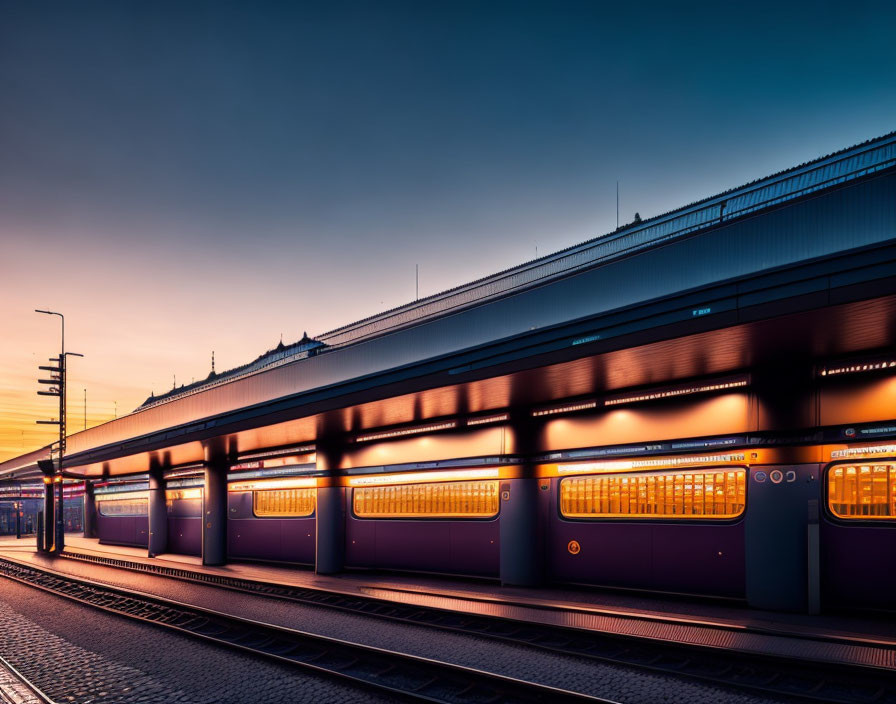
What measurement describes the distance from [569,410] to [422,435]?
4935mm

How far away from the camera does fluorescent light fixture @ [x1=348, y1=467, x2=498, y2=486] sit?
1730 cm

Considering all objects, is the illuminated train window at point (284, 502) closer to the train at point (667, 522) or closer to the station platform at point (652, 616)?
the train at point (667, 522)

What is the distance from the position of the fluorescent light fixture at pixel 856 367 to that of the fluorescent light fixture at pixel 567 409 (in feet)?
15.0

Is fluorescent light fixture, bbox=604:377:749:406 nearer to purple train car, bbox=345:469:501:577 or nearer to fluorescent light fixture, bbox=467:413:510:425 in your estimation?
fluorescent light fixture, bbox=467:413:510:425

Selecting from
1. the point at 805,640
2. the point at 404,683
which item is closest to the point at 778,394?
the point at 805,640

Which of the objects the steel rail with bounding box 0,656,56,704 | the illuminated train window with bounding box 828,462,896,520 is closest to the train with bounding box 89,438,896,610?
the illuminated train window with bounding box 828,462,896,520

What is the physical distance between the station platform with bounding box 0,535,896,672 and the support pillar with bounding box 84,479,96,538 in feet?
103

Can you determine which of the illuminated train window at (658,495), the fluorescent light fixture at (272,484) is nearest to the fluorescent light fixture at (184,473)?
the fluorescent light fixture at (272,484)

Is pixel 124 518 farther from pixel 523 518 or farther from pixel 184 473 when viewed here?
pixel 523 518

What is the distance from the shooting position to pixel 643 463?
14281mm

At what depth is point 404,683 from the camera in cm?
936

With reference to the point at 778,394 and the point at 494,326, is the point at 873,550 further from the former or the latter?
the point at 494,326

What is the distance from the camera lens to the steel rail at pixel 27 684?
915 cm

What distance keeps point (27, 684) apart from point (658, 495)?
1096 centimetres
